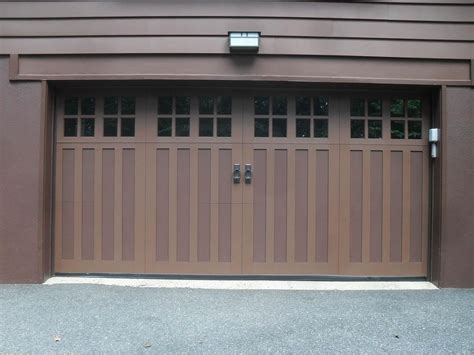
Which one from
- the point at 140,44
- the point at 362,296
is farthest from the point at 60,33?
the point at 362,296

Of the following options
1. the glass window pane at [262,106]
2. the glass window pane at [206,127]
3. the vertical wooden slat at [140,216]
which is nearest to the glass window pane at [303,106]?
the glass window pane at [262,106]

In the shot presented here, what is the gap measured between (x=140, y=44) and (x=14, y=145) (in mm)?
1954

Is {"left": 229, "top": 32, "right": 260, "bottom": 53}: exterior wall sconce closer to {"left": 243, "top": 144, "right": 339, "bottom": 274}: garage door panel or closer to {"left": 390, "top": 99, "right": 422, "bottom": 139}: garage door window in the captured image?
{"left": 243, "top": 144, "right": 339, "bottom": 274}: garage door panel

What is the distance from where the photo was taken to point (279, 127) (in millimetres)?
5027

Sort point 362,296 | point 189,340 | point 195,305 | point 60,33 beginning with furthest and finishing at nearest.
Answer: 1. point 60,33
2. point 362,296
3. point 195,305
4. point 189,340

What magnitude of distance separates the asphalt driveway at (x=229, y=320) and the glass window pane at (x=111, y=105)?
2.17 meters

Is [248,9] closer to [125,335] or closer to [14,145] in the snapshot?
[14,145]

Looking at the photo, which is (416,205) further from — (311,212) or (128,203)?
(128,203)

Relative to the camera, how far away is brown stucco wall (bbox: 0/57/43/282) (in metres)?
4.75

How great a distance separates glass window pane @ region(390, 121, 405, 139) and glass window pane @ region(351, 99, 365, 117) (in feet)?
1.37

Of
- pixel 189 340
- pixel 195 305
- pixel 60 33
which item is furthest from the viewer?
pixel 60 33

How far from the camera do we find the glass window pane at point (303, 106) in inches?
198

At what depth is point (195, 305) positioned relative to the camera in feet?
13.5

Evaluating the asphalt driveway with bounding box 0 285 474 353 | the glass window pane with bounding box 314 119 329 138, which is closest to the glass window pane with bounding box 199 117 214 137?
the glass window pane with bounding box 314 119 329 138
